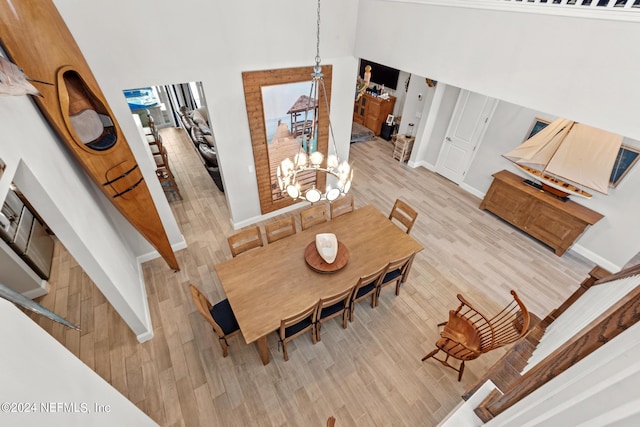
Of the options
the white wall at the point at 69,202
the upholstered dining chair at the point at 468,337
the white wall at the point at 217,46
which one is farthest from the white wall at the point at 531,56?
the white wall at the point at 69,202

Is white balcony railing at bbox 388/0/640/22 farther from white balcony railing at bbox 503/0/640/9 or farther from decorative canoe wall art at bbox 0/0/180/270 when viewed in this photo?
decorative canoe wall art at bbox 0/0/180/270

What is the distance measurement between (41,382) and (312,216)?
9.93 ft

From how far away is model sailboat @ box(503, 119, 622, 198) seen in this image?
3.59 meters

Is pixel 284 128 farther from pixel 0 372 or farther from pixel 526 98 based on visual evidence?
pixel 0 372

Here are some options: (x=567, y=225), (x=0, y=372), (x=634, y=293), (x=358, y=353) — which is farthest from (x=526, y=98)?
(x=0, y=372)

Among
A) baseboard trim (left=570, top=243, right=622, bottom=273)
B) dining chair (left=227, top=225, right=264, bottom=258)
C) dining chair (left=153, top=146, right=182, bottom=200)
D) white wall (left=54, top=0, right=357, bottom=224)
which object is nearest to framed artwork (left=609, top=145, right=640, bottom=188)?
baseboard trim (left=570, top=243, right=622, bottom=273)

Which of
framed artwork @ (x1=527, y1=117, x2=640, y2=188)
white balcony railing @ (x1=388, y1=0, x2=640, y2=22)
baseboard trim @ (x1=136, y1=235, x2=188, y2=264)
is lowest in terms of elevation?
baseboard trim @ (x1=136, y1=235, x2=188, y2=264)

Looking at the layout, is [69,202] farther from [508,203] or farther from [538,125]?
[538,125]

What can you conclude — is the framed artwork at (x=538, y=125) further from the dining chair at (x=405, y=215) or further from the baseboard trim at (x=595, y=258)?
the dining chair at (x=405, y=215)

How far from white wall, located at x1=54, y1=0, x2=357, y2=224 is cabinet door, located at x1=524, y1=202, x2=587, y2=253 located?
157 inches

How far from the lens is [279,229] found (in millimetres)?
3602

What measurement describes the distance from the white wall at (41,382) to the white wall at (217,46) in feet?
9.00

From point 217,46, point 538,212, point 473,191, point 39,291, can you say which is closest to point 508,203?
point 538,212

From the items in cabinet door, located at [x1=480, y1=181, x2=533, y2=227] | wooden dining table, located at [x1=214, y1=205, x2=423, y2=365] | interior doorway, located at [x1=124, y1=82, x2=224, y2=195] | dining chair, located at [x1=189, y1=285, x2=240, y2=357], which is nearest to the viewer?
wooden dining table, located at [x1=214, y1=205, x2=423, y2=365]
